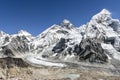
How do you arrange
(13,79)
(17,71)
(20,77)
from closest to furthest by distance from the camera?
(13,79) → (20,77) → (17,71)

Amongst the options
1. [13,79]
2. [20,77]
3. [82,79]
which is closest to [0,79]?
[13,79]

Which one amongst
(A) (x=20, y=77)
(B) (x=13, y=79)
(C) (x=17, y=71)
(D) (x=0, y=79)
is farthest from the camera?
(C) (x=17, y=71)

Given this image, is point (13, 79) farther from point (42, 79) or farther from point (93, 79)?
point (93, 79)

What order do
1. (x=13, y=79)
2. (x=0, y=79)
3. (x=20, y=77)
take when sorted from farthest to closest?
(x=20, y=77)
(x=13, y=79)
(x=0, y=79)

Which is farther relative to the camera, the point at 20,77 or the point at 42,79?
the point at 42,79

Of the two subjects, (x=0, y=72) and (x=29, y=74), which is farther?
(x=29, y=74)

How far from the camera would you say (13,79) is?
159 metres

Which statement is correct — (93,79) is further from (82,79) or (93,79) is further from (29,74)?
(29,74)

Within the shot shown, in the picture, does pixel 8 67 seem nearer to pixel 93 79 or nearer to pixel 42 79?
pixel 42 79

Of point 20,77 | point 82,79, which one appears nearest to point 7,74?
point 20,77

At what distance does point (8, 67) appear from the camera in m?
187

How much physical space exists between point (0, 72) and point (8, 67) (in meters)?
27.0

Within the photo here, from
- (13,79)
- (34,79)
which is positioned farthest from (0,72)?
(34,79)

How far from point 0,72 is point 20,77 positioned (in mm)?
15450
